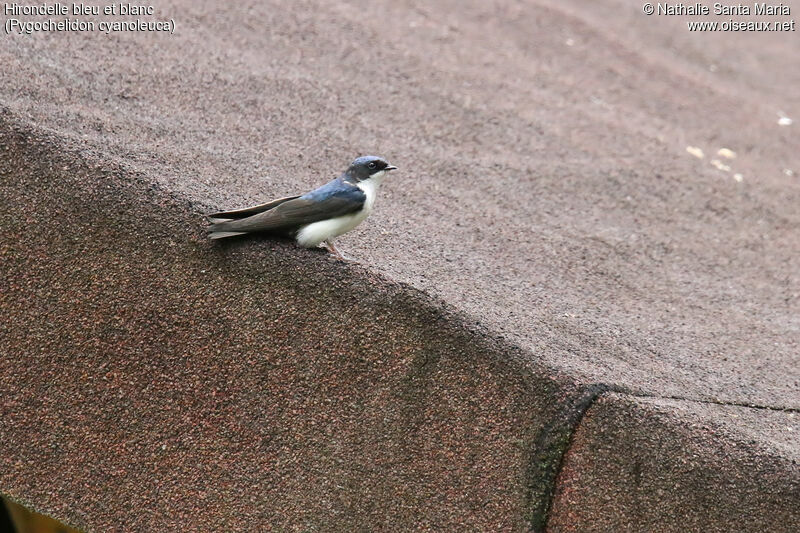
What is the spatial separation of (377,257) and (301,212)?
1.59ft

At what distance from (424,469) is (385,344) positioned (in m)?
0.46

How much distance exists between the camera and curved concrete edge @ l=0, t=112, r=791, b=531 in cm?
334

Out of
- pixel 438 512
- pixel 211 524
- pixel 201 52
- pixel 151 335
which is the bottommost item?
pixel 211 524

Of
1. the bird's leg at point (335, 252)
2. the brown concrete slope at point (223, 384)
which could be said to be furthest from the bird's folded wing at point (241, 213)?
the bird's leg at point (335, 252)

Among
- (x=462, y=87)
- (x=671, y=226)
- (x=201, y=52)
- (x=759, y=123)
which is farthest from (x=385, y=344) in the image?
(x=759, y=123)

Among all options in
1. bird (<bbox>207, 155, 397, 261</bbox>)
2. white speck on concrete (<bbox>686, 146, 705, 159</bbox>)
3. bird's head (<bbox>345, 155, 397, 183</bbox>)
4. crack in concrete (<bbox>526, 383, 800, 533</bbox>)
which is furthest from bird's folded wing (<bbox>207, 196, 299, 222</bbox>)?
white speck on concrete (<bbox>686, 146, 705, 159</bbox>)

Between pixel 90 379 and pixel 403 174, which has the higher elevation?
pixel 403 174

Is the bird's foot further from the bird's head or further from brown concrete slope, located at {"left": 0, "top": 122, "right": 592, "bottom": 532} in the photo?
the bird's head

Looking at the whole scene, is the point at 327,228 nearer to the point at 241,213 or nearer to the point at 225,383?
the point at 241,213

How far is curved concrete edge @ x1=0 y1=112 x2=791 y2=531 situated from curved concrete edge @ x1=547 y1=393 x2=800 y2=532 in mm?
91

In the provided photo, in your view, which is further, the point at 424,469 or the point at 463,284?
the point at 463,284

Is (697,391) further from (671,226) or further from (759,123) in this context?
(759,123)

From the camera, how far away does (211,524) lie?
3.44 m

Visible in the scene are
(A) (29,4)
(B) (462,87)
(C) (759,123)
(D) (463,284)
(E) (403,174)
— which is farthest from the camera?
(C) (759,123)
